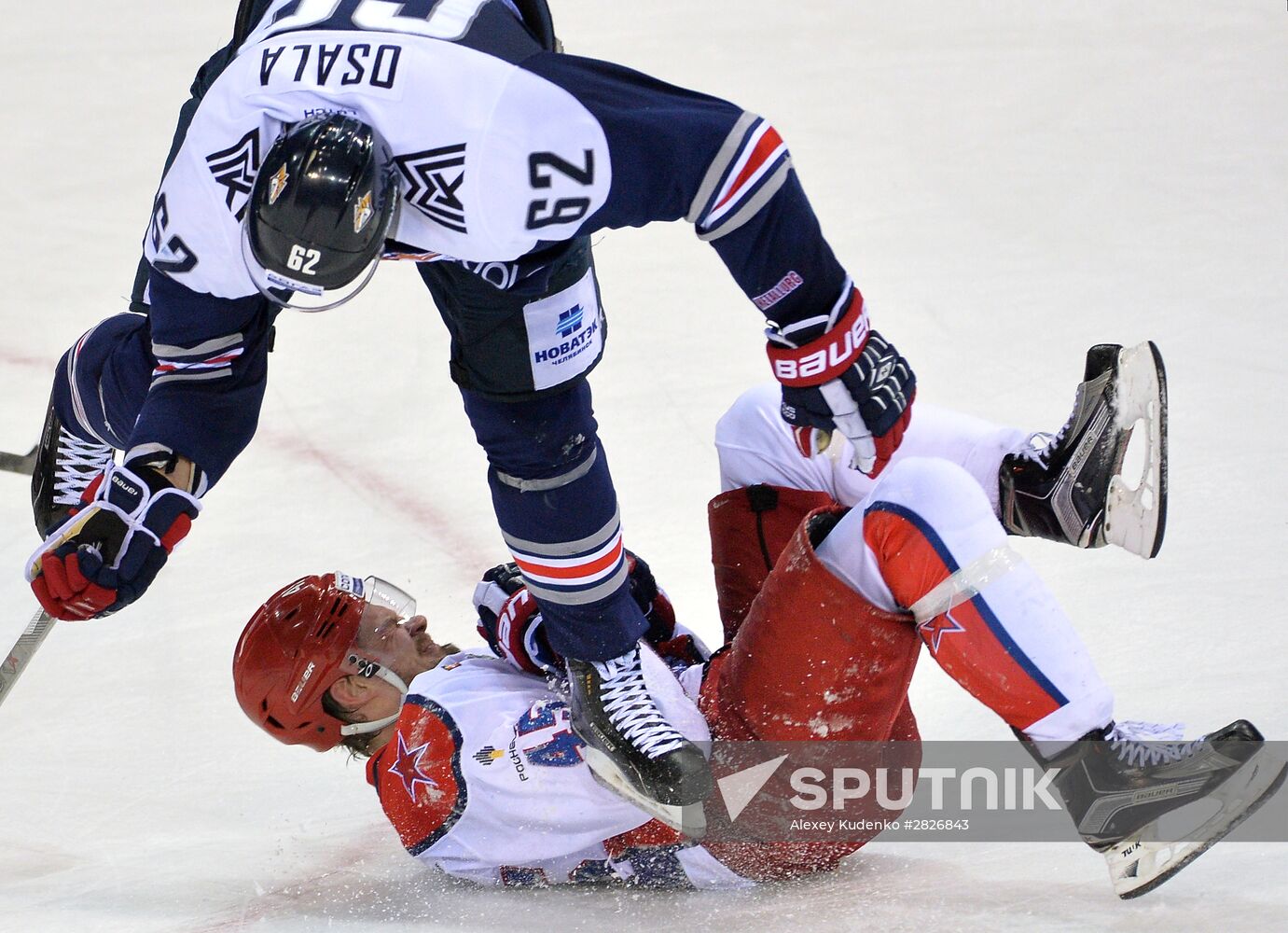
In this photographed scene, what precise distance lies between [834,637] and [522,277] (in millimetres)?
758

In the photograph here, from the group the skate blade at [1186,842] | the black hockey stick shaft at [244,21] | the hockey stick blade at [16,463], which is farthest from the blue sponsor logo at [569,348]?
the hockey stick blade at [16,463]

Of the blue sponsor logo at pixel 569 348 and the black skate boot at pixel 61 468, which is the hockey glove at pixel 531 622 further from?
the black skate boot at pixel 61 468

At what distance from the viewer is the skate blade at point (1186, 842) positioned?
6.88ft

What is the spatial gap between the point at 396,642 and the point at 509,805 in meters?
0.47

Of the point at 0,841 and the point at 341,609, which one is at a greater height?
the point at 341,609

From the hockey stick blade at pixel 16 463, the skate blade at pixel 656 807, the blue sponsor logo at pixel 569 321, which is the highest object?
the blue sponsor logo at pixel 569 321

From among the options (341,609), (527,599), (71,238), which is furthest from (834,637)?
(71,238)

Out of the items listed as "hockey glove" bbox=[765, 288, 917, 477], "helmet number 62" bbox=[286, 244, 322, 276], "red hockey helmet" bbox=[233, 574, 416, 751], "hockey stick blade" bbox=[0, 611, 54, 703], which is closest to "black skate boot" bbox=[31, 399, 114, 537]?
"hockey stick blade" bbox=[0, 611, 54, 703]

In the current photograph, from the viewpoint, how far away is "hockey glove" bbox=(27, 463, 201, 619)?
244 cm

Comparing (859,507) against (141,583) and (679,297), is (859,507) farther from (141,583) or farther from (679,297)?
(679,297)

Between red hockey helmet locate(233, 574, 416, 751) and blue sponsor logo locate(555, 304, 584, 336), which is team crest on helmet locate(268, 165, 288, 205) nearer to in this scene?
→ blue sponsor logo locate(555, 304, 584, 336)

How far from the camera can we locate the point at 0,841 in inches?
112

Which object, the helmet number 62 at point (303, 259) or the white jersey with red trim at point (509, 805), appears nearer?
the helmet number 62 at point (303, 259)

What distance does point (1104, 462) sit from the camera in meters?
2.72
